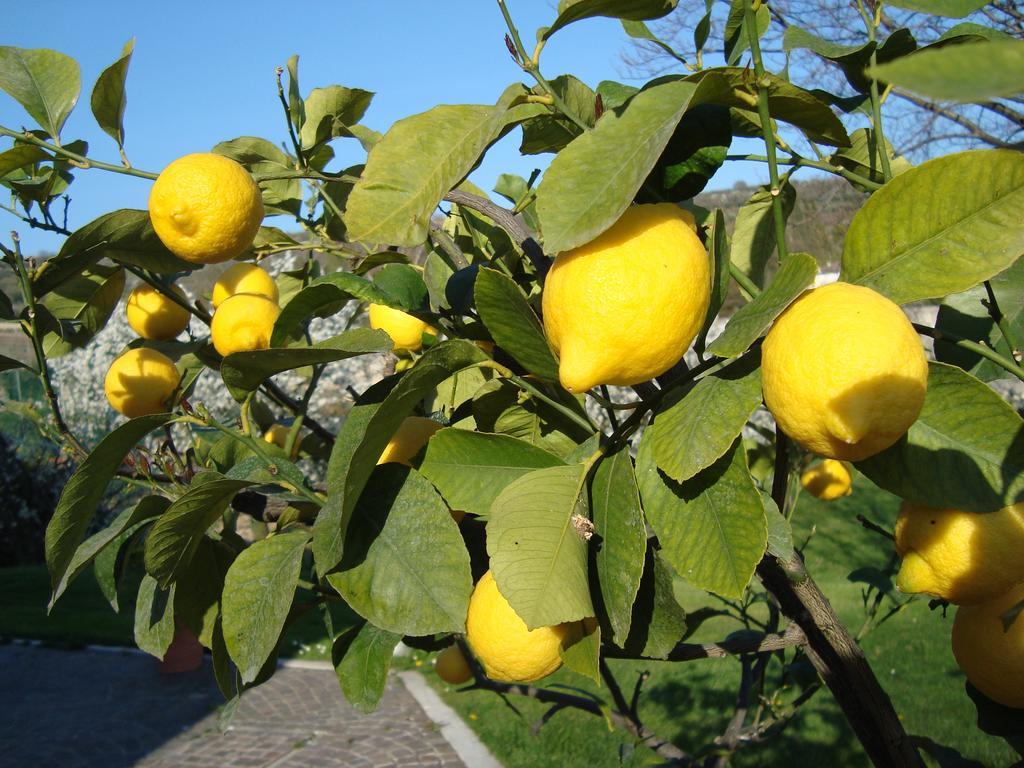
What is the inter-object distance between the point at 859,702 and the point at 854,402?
0.50 metres

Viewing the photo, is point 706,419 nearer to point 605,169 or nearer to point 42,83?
point 605,169

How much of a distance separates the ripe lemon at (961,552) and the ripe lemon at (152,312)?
0.95 meters

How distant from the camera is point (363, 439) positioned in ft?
1.83

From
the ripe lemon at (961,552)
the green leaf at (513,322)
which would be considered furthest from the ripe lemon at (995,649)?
the green leaf at (513,322)

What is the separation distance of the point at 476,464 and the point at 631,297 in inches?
8.5

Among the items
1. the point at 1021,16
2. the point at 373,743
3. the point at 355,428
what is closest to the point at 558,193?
the point at 355,428

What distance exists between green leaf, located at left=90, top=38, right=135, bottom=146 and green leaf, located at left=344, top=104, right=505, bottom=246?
52cm

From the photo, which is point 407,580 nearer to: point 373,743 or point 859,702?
point 859,702

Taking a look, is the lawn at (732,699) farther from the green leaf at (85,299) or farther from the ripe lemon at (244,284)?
the green leaf at (85,299)

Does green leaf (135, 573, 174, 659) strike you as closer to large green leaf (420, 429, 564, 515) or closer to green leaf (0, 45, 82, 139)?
large green leaf (420, 429, 564, 515)

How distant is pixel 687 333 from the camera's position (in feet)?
1.79

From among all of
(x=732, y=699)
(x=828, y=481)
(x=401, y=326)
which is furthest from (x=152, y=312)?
(x=732, y=699)

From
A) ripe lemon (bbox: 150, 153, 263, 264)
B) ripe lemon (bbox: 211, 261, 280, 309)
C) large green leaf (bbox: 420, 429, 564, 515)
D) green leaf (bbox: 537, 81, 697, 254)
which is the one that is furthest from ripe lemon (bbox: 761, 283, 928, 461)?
ripe lemon (bbox: 211, 261, 280, 309)

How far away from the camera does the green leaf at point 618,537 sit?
57cm
